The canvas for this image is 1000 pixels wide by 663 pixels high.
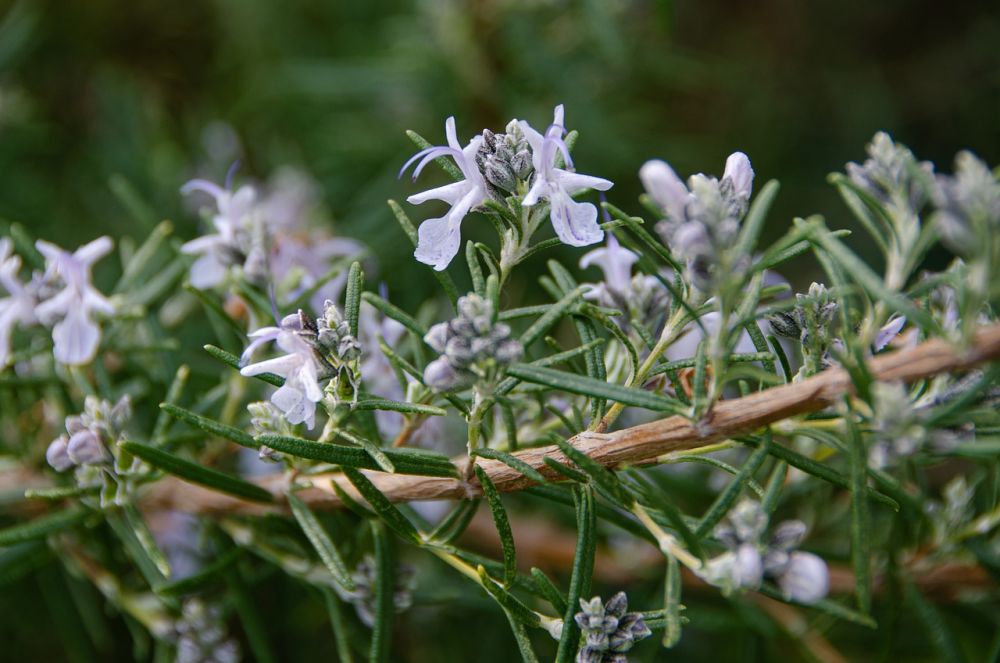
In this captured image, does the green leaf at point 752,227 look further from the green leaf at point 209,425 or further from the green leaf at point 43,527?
the green leaf at point 43,527

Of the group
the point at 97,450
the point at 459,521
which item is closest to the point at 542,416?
the point at 459,521

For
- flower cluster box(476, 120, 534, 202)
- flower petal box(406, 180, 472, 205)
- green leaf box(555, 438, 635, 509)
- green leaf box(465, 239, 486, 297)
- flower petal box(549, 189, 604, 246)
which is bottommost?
green leaf box(555, 438, 635, 509)

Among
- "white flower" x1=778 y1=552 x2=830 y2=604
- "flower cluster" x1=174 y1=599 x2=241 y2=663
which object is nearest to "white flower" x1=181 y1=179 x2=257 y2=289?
"flower cluster" x1=174 y1=599 x2=241 y2=663

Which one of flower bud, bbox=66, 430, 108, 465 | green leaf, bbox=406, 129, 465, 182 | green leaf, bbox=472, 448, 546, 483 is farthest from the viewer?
flower bud, bbox=66, 430, 108, 465

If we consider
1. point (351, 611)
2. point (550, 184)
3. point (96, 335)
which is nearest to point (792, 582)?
point (550, 184)

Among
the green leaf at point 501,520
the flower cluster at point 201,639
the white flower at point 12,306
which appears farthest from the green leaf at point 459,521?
the white flower at point 12,306

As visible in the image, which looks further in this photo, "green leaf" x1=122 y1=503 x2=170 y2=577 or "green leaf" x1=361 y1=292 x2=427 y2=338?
"green leaf" x1=122 y1=503 x2=170 y2=577

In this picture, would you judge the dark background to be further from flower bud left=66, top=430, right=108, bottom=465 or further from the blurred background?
flower bud left=66, top=430, right=108, bottom=465

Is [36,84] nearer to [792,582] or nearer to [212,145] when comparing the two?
[212,145]
